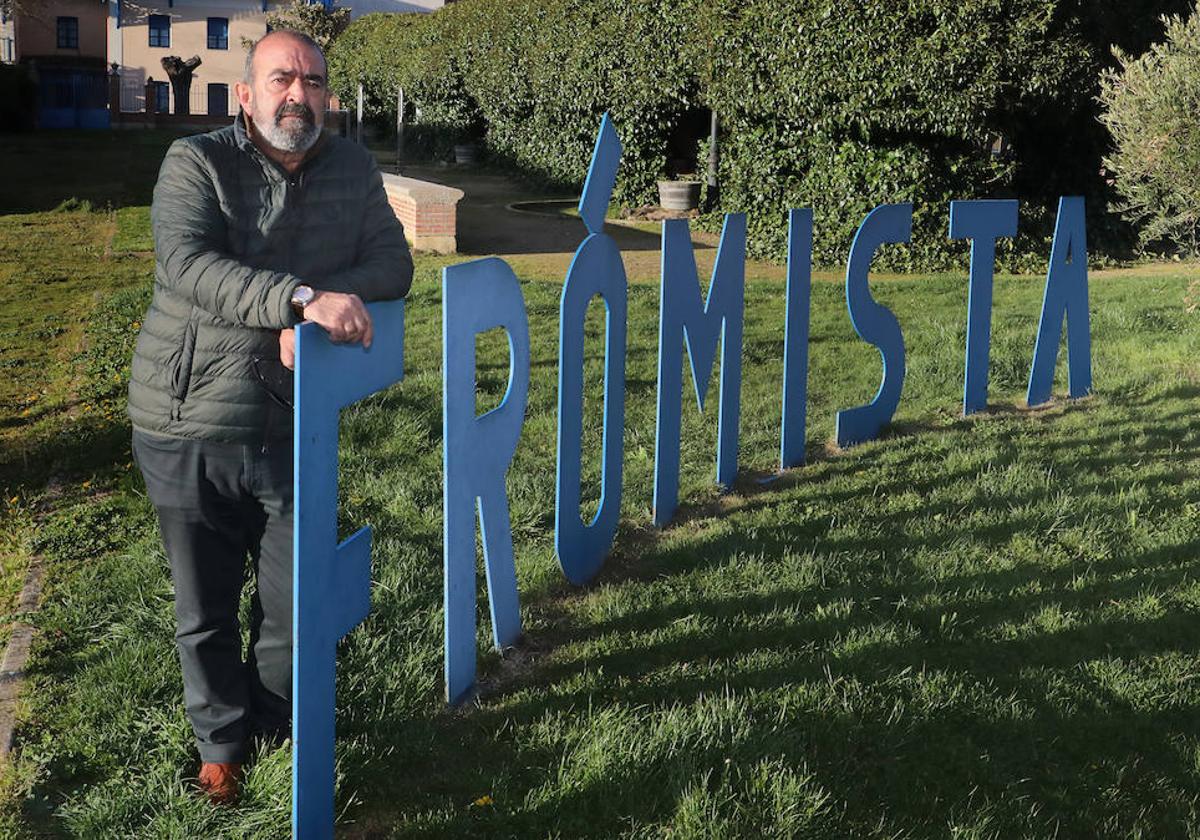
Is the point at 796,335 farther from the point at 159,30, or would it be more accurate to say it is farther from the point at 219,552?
the point at 159,30

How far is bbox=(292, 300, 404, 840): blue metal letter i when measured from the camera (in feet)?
10.3

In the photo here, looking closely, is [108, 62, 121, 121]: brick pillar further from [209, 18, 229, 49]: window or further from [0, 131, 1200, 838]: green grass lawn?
[0, 131, 1200, 838]: green grass lawn

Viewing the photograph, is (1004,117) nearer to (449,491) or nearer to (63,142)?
(449,491)

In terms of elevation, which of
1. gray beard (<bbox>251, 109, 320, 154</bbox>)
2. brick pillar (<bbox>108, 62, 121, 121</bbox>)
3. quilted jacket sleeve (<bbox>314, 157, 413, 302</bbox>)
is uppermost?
brick pillar (<bbox>108, 62, 121, 121</bbox>)

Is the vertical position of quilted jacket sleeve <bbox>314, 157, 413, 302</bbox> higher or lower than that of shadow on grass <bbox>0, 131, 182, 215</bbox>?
lower

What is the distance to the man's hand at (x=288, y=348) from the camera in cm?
322

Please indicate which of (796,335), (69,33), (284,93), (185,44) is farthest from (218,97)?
(284,93)

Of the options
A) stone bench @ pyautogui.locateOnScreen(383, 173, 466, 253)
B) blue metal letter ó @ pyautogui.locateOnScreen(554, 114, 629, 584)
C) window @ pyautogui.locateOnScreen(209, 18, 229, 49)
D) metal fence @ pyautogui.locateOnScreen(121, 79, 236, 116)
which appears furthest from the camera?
window @ pyautogui.locateOnScreen(209, 18, 229, 49)

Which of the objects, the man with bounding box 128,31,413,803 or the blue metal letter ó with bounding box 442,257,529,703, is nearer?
the man with bounding box 128,31,413,803

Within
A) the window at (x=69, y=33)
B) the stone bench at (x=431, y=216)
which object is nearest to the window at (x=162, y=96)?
the window at (x=69, y=33)

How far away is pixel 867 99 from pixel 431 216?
4936 millimetres

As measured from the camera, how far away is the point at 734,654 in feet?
14.6

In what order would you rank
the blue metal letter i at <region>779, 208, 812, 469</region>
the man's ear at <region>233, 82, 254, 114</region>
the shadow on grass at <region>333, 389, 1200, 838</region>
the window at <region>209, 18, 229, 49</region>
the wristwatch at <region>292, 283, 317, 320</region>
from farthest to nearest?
the window at <region>209, 18, 229, 49</region>
the blue metal letter i at <region>779, 208, 812, 469</region>
the shadow on grass at <region>333, 389, 1200, 838</region>
the man's ear at <region>233, 82, 254, 114</region>
the wristwatch at <region>292, 283, 317, 320</region>

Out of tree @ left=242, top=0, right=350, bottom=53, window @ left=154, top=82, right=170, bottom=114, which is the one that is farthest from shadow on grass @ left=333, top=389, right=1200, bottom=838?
window @ left=154, top=82, right=170, bottom=114
